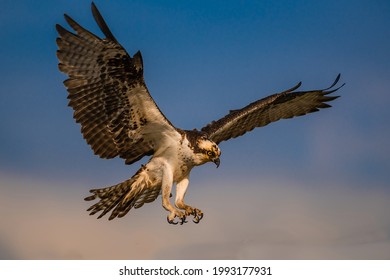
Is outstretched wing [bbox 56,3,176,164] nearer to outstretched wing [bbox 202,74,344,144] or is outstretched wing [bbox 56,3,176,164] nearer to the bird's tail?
the bird's tail

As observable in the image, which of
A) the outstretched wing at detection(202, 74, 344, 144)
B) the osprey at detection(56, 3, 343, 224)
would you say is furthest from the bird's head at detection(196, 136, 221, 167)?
the outstretched wing at detection(202, 74, 344, 144)

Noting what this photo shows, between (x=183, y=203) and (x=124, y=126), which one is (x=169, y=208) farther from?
(x=124, y=126)

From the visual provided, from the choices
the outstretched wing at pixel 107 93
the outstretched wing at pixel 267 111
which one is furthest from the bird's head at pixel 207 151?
the outstretched wing at pixel 267 111

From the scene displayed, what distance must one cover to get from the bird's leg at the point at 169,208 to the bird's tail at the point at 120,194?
39 cm

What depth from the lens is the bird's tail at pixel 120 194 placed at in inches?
398

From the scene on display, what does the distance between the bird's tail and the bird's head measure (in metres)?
0.83

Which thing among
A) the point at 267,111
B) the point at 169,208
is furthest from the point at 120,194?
the point at 267,111

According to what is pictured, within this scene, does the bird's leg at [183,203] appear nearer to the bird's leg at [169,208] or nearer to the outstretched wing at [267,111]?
the bird's leg at [169,208]

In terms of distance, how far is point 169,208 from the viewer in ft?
31.7

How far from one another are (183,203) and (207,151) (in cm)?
76
